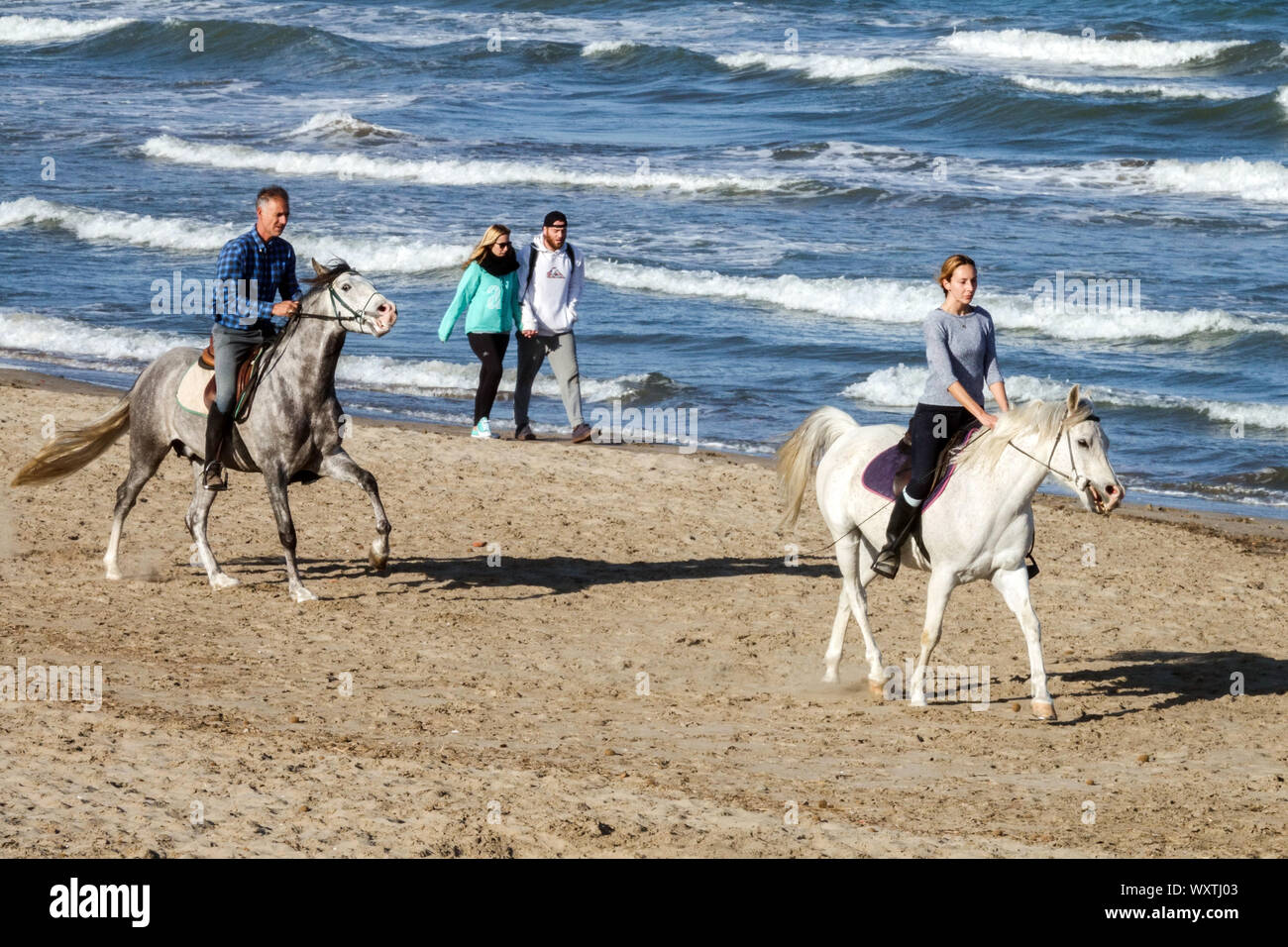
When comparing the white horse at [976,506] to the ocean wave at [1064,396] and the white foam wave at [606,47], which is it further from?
the white foam wave at [606,47]

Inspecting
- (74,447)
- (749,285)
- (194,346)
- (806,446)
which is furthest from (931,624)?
(749,285)

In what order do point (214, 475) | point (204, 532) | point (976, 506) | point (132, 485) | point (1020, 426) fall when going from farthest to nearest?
point (132, 485), point (204, 532), point (214, 475), point (976, 506), point (1020, 426)

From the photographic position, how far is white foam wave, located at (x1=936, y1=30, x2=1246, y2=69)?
42.9 m

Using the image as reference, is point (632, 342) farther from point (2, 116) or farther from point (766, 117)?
point (2, 116)

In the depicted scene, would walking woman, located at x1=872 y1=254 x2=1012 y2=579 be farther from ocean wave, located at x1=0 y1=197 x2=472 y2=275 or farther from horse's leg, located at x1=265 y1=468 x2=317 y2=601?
ocean wave, located at x1=0 y1=197 x2=472 y2=275

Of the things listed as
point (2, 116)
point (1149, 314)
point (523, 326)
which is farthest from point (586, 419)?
point (2, 116)

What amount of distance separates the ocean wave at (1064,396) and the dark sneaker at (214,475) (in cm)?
894

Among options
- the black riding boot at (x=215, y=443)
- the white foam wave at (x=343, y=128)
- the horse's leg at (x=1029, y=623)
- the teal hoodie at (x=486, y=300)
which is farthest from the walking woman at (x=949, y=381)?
the white foam wave at (x=343, y=128)

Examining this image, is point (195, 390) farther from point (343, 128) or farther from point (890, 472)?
point (343, 128)

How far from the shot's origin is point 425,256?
82.8 ft

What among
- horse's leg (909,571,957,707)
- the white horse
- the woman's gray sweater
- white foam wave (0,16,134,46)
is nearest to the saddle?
the white horse

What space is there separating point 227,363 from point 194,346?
940cm

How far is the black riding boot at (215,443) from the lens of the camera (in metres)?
10.5

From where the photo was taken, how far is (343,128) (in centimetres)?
3753
